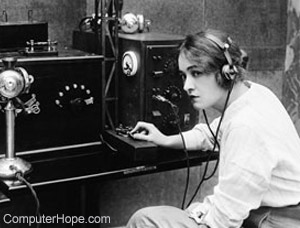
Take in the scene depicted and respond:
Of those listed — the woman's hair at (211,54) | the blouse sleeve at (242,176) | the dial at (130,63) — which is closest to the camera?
the blouse sleeve at (242,176)

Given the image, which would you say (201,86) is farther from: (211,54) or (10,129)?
(10,129)

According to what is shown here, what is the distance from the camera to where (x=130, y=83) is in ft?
7.14

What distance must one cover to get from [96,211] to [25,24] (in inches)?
32.1

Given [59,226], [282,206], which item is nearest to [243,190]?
[282,206]

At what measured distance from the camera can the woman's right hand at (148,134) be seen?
202cm

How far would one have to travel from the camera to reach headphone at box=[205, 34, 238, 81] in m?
1.62

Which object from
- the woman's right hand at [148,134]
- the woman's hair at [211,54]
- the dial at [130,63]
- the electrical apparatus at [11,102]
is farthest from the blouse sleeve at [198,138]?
the electrical apparatus at [11,102]

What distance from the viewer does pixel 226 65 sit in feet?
5.35

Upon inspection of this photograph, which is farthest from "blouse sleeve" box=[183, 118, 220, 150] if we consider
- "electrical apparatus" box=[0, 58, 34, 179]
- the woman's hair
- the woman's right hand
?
"electrical apparatus" box=[0, 58, 34, 179]

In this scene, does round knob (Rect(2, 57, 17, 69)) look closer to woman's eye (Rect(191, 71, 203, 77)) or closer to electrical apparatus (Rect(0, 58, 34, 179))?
electrical apparatus (Rect(0, 58, 34, 179))

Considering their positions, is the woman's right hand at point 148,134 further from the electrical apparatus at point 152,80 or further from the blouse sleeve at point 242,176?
the blouse sleeve at point 242,176

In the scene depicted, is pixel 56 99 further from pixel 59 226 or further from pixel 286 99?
pixel 286 99

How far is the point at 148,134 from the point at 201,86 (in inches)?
16.6

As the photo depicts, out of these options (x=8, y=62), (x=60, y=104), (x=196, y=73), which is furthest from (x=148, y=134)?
(x=8, y=62)
